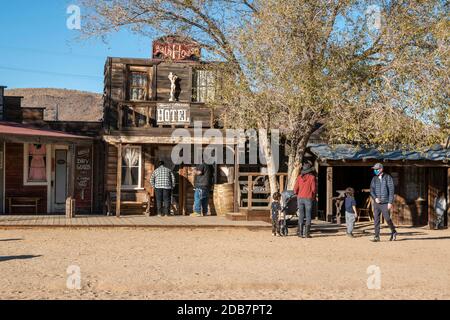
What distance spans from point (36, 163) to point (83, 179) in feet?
4.94

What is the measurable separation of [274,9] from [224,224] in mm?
5339

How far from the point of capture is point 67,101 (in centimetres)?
8488

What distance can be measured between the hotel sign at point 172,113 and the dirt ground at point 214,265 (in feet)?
17.5

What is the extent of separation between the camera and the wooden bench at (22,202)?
66.4 ft

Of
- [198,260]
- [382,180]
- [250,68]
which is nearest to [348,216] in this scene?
[382,180]

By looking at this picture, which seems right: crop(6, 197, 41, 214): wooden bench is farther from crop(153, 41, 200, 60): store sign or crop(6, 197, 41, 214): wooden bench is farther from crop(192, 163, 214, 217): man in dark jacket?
crop(153, 41, 200, 60): store sign

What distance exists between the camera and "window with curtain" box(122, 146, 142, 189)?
21.3 meters

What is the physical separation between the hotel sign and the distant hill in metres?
57.4

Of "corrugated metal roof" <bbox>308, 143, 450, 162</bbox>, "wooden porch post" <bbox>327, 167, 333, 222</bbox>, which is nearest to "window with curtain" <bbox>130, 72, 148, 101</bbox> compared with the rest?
"corrugated metal roof" <bbox>308, 143, 450, 162</bbox>

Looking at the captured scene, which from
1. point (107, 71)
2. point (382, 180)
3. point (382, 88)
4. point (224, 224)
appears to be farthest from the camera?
point (107, 71)

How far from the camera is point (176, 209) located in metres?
21.0

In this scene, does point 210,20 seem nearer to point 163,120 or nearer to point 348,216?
point 163,120

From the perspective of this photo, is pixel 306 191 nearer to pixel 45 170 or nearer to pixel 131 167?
pixel 131 167

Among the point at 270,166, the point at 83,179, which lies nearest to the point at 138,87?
the point at 83,179
